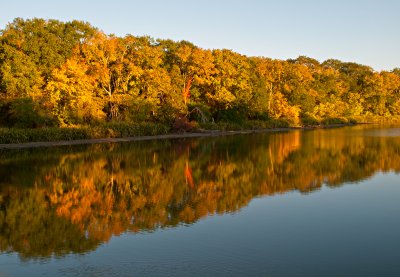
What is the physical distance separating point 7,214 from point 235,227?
26.2ft

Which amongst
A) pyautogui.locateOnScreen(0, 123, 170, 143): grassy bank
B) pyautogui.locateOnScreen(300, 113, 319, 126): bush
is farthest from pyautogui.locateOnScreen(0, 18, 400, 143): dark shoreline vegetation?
pyautogui.locateOnScreen(300, 113, 319, 126): bush

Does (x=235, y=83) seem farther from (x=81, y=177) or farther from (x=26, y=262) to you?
(x=26, y=262)

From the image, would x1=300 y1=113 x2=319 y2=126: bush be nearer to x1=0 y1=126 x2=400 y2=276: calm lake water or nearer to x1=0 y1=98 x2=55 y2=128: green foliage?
x1=0 y1=98 x2=55 y2=128: green foliage

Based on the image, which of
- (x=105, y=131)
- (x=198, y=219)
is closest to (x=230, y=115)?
(x=105, y=131)

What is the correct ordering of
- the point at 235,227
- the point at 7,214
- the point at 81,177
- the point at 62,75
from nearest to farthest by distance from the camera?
the point at 235,227
the point at 7,214
the point at 81,177
the point at 62,75

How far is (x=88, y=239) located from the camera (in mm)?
12289

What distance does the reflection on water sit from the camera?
1333cm

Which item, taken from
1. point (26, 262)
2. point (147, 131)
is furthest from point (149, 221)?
point (147, 131)

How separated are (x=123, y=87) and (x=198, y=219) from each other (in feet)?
141

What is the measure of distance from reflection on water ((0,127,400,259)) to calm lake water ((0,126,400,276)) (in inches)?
2.1

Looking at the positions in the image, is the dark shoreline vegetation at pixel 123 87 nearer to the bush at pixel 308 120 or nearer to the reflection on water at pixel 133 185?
the bush at pixel 308 120

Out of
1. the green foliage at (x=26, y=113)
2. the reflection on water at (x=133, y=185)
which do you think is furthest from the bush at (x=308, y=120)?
the green foliage at (x=26, y=113)

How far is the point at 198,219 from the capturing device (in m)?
14.6

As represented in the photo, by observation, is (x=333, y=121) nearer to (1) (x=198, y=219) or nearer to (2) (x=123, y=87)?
(2) (x=123, y=87)
